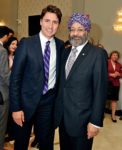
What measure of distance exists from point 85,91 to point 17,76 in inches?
24.1

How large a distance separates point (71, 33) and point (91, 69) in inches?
15.2

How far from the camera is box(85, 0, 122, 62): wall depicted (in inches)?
189

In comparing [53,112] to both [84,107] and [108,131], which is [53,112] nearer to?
[84,107]

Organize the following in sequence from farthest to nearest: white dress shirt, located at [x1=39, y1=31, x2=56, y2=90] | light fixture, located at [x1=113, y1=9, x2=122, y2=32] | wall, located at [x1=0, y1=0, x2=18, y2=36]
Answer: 1. wall, located at [x1=0, y1=0, x2=18, y2=36]
2. light fixture, located at [x1=113, y1=9, x2=122, y2=32]
3. white dress shirt, located at [x1=39, y1=31, x2=56, y2=90]

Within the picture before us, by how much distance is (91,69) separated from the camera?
60.0 inches

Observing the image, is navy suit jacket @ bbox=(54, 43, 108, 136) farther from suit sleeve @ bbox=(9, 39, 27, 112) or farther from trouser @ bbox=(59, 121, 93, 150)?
suit sleeve @ bbox=(9, 39, 27, 112)

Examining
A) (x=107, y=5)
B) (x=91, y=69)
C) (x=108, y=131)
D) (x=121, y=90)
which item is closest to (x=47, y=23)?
(x=91, y=69)

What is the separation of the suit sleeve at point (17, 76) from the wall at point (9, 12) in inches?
231

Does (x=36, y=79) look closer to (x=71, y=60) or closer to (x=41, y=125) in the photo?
(x=71, y=60)

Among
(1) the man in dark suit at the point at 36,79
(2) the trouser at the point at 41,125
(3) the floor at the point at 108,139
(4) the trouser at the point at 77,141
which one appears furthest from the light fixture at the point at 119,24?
(4) the trouser at the point at 77,141

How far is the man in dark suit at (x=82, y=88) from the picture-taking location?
5.00 ft

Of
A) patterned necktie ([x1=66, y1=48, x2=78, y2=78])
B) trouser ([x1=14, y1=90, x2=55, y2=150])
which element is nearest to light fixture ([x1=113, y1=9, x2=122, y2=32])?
patterned necktie ([x1=66, y1=48, x2=78, y2=78])

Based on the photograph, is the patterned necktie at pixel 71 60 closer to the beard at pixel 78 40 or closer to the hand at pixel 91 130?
the beard at pixel 78 40

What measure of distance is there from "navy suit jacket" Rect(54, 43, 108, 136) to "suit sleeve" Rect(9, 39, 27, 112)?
390 millimetres
